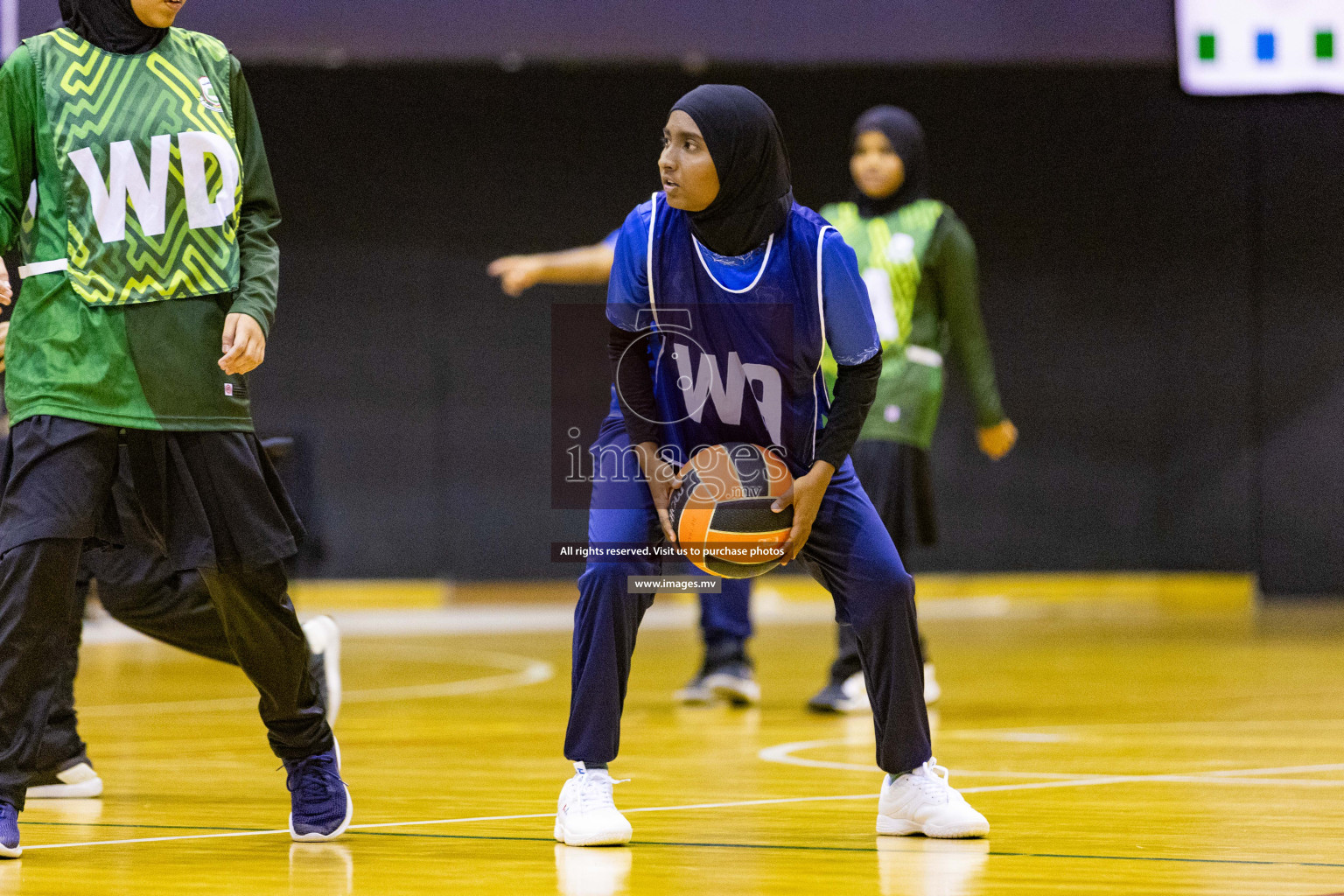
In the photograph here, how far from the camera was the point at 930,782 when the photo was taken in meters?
2.82

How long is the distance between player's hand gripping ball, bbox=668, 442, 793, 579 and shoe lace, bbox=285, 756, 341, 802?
2.34 feet

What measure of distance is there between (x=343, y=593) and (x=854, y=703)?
658 cm

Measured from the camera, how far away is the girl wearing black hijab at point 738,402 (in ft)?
9.07

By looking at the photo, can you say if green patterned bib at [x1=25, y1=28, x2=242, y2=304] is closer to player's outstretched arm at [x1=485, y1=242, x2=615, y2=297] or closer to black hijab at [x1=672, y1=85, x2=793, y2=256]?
black hijab at [x1=672, y1=85, x2=793, y2=256]

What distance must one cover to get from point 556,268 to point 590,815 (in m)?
2.02

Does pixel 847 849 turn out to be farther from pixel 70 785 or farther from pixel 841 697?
pixel 841 697

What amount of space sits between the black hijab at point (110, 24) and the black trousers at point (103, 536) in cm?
62

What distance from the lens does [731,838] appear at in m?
2.83

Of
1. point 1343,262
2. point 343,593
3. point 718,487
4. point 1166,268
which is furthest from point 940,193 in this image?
point 718,487

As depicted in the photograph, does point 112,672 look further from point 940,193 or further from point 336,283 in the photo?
point 940,193

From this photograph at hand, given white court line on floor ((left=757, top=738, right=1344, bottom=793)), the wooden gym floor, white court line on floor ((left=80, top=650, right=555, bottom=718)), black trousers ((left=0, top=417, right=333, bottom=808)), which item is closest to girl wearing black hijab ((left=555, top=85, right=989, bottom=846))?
the wooden gym floor

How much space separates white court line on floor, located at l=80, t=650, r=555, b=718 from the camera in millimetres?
5152

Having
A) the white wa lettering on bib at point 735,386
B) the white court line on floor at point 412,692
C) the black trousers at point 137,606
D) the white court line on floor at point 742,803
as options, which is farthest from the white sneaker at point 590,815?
the white court line on floor at point 412,692

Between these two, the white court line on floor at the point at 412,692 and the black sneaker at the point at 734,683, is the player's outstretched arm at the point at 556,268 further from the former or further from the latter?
the white court line on floor at the point at 412,692
